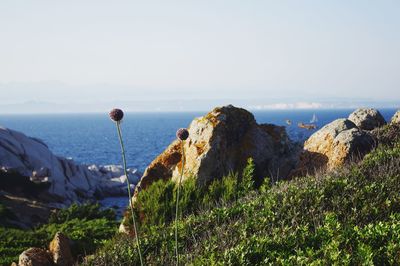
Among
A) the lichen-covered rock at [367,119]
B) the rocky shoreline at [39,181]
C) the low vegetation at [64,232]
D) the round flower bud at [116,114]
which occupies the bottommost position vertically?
the rocky shoreline at [39,181]

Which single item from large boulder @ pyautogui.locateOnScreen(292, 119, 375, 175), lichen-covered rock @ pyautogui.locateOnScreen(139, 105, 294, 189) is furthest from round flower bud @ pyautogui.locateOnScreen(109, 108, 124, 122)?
large boulder @ pyautogui.locateOnScreen(292, 119, 375, 175)

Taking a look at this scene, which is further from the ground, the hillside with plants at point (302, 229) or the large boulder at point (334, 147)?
the large boulder at point (334, 147)

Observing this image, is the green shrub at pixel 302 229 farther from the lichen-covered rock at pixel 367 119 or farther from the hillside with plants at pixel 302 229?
the lichen-covered rock at pixel 367 119

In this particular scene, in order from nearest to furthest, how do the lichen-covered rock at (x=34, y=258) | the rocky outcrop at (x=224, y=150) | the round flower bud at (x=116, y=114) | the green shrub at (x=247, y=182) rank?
the round flower bud at (x=116, y=114)
the lichen-covered rock at (x=34, y=258)
the green shrub at (x=247, y=182)
the rocky outcrop at (x=224, y=150)

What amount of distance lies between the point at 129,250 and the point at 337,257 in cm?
368

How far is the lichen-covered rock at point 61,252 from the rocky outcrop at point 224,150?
4.01 meters

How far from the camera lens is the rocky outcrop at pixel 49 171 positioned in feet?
120

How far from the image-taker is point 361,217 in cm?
842

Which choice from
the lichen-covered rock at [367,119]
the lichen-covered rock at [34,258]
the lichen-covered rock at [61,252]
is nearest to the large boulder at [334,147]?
the lichen-covered rock at [367,119]

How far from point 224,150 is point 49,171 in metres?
26.8

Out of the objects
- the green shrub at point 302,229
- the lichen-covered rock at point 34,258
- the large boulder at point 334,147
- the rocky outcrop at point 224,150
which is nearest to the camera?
the green shrub at point 302,229

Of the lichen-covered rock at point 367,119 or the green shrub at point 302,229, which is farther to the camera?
the lichen-covered rock at point 367,119

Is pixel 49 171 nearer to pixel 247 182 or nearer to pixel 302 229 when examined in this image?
pixel 247 182

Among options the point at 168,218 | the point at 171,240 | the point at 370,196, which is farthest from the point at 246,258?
the point at 168,218
